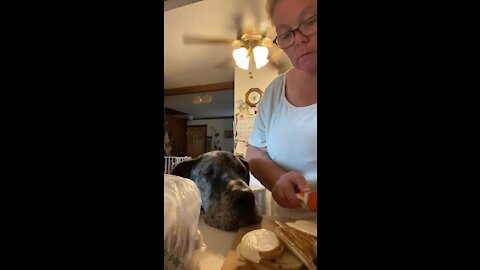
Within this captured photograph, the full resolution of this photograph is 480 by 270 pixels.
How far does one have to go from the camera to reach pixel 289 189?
14.9 inches

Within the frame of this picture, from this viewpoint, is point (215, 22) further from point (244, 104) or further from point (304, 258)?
point (304, 258)

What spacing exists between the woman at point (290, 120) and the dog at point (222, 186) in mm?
36

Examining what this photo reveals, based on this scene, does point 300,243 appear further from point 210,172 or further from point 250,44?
point 250,44

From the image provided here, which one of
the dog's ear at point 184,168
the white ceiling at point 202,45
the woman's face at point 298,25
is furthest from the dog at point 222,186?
the woman's face at point 298,25

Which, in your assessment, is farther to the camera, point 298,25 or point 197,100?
point 197,100

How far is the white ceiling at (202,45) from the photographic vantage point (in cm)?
40

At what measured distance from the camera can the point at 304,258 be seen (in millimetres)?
323

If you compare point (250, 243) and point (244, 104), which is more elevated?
point (244, 104)

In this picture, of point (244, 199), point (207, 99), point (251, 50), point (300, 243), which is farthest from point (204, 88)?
point (300, 243)

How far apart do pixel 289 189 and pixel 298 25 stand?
11.2 inches

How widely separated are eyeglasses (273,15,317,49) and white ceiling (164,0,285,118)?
0.14ft

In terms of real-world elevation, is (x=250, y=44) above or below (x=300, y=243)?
above

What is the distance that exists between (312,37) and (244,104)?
18 centimetres
